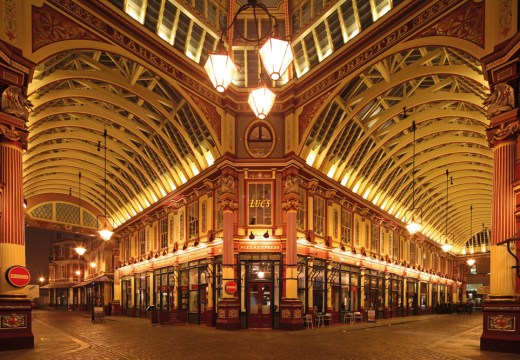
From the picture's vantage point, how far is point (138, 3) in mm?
20609

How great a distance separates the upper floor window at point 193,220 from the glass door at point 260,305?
218 inches

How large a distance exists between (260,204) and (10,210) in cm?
1291

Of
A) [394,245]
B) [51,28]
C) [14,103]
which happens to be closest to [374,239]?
[394,245]

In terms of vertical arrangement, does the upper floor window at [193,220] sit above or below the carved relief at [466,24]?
below

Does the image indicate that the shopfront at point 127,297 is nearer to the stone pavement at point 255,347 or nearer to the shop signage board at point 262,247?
the shop signage board at point 262,247

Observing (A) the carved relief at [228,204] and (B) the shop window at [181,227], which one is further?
(B) the shop window at [181,227]

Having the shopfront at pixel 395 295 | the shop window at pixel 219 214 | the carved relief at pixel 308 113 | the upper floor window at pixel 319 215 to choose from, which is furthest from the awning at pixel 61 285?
the carved relief at pixel 308 113

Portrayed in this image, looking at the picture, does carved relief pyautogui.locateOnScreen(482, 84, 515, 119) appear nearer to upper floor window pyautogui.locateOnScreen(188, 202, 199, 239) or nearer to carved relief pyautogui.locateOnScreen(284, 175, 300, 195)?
carved relief pyautogui.locateOnScreen(284, 175, 300, 195)

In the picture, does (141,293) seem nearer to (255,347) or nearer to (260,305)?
(260,305)

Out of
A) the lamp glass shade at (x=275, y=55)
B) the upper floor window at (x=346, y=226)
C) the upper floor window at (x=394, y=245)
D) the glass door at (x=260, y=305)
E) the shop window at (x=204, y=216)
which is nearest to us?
the lamp glass shade at (x=275, y=55)

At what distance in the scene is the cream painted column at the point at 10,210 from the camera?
13.4 metres

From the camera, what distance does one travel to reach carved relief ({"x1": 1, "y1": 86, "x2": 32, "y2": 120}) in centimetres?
1356

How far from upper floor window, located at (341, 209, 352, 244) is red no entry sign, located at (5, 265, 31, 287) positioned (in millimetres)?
19913

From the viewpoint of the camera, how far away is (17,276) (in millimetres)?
13398
